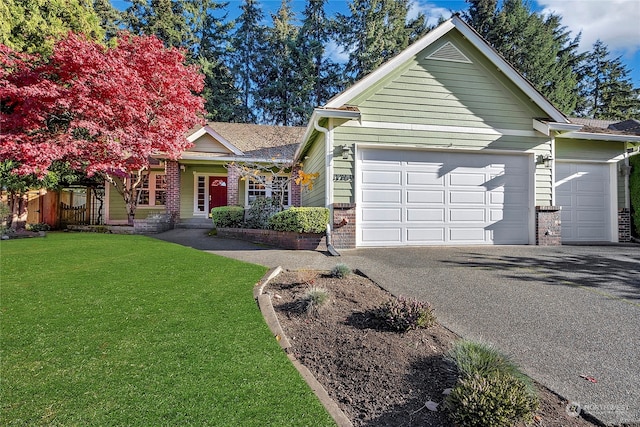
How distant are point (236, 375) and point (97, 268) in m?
4.51

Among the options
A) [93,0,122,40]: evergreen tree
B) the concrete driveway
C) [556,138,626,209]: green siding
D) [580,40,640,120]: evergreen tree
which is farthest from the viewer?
[580,40,640,120]: evergreen tree

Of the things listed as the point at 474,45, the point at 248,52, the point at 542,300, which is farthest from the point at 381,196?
the point at 248,52

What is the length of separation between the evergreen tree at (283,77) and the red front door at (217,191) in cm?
1478

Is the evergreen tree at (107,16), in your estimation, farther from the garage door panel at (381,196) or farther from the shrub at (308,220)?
the garage door panel at (381,196)

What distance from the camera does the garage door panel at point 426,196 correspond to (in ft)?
26.2

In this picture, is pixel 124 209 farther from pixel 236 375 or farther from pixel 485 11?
pixel 485 11

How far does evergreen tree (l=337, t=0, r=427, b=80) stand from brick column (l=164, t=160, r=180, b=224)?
63.5 ft

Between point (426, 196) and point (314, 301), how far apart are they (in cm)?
551

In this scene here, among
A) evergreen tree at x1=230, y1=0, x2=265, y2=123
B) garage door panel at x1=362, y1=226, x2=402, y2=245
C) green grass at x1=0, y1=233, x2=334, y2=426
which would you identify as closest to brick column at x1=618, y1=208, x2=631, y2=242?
garage door panel at x1=362, y1=226, x2=402, y2=245

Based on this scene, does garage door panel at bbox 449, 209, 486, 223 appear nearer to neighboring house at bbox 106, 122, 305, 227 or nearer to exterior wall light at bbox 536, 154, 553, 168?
exterior wall light at bbox 536, 154, 553, 168

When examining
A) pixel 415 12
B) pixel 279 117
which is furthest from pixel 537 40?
pixel 279 117

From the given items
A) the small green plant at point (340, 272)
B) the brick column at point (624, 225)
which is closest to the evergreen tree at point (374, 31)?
the brick column at point (624, 225)

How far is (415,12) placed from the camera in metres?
28.8

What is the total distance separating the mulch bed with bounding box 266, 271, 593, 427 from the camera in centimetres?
204
